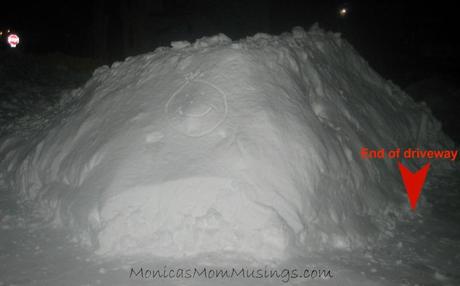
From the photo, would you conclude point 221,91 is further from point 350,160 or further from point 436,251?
point 436,251

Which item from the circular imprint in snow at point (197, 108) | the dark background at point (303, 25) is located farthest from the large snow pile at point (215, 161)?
the dark background at point (303, 25)

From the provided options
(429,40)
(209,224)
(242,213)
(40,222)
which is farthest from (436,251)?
(429,40)

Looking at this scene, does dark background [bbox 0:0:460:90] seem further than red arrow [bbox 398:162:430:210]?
Yes

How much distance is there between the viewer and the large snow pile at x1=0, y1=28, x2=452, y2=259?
5.14 meters

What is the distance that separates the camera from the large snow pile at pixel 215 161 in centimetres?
514

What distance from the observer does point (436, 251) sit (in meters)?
5.70

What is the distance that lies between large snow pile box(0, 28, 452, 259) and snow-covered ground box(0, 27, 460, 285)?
0.02 meters

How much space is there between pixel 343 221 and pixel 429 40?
2274 cm

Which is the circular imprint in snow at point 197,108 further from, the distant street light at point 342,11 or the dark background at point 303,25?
the distant street light at point 342,11

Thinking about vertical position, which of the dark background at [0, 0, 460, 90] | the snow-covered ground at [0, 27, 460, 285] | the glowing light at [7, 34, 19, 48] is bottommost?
the snow-covered ground at [0, 27, 460, 285]

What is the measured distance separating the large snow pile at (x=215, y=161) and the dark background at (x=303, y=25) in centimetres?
1179

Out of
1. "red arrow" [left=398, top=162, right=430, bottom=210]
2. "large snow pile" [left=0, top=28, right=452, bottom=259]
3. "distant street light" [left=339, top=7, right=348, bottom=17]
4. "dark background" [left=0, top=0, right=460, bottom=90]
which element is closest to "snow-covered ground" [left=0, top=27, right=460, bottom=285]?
"large snow pile" [left=0, top=28, right=452, bottom=259]

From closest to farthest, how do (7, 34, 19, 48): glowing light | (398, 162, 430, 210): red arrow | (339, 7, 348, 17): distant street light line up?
(398, 162, 430, 210): red arrow, (339, 7, 348, 17): distant street light, (7, 34, 19, 48): glowing light

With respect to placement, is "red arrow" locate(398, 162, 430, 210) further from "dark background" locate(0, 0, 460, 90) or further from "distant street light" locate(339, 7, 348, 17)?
"distant street light" locate(339, 7, 348, 17)
